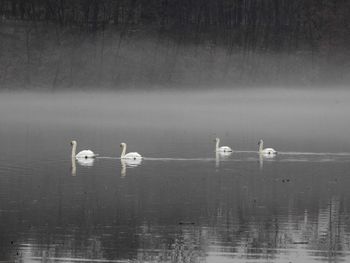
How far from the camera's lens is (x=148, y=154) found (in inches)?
1578

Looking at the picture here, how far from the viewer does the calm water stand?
1948 centimetres

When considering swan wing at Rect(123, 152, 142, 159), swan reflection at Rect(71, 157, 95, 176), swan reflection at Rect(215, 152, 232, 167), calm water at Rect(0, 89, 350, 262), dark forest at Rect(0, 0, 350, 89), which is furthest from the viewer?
dark forest at Rect(0, 0, 350, 89)

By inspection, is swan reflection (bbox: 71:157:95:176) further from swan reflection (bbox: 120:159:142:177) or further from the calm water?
swan reflection (bbox: 120:159:142:177)

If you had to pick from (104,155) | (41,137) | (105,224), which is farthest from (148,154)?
(105,224)

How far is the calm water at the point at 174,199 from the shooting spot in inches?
767

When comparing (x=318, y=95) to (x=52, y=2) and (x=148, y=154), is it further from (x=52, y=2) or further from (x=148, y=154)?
(x=148, y=154)

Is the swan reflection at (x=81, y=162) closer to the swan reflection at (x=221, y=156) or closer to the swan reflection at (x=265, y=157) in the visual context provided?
the swan reflection at (x=221, y=156)

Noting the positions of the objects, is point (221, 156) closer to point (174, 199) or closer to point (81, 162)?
point (81, 162)

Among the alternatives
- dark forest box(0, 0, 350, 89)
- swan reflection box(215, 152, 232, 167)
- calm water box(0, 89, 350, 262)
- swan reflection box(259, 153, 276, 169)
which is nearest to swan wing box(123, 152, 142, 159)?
calm water box(0, 89, 350, 262)

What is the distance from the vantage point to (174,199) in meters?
26.0

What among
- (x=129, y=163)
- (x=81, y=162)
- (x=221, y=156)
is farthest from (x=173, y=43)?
(x=129, y=163)

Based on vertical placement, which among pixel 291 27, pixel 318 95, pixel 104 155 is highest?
pixel 291 27

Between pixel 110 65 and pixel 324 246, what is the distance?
11387 centimetres

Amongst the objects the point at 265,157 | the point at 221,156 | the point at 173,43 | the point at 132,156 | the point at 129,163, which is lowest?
the point at 129,163
